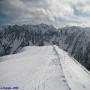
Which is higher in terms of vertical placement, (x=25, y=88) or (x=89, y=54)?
(x=25, y=88)

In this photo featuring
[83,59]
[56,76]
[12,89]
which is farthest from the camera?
[83,59]

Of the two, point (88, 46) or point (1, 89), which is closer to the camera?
point (1, 89)

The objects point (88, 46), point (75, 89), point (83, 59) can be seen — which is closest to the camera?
point (75, 89)

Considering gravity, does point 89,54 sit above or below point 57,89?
below

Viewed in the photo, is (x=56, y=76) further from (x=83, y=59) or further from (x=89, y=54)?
(x=89, y=54)

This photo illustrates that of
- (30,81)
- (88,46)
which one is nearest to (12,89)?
(30,81)

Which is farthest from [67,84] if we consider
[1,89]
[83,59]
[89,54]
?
[89,54]

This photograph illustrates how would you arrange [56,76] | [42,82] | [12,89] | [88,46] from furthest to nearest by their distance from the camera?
[88,46] → [56,76] → [42,82] → [12,89]

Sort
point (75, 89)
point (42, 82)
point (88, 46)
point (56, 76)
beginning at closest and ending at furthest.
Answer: point (75, 89)
point (42, 82)
point (56, 76)
point (88, 46)

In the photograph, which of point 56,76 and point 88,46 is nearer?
point 56,76

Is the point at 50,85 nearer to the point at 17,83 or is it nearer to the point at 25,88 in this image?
the point at 25,88
